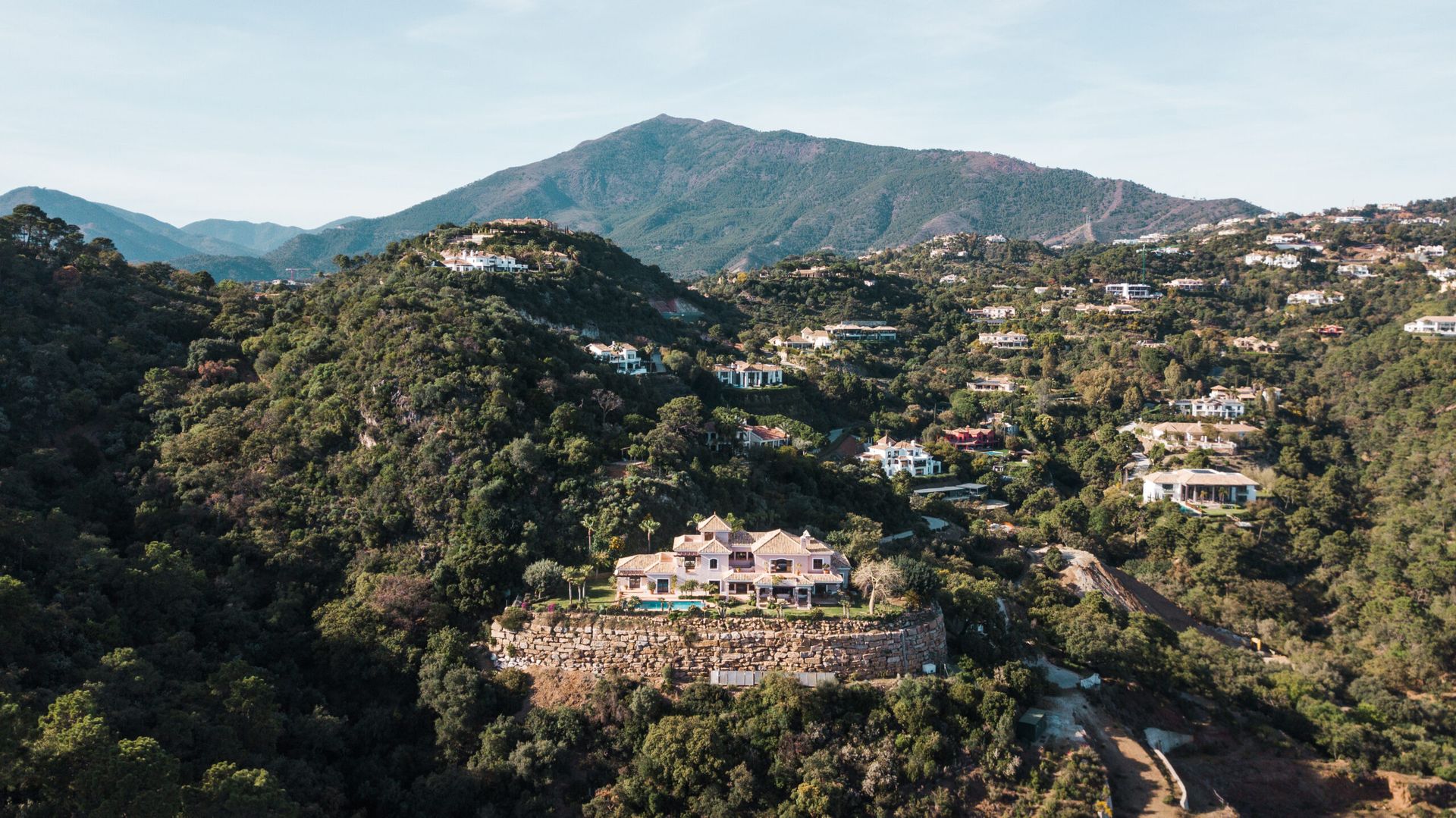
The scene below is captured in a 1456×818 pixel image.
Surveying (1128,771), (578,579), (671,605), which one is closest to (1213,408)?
(1128,771)

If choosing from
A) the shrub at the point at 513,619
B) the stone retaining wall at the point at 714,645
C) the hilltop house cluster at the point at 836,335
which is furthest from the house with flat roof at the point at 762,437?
the hilltop house cluster at the point at 836,335

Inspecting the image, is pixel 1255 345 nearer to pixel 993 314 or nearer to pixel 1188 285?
pixel 1188 285

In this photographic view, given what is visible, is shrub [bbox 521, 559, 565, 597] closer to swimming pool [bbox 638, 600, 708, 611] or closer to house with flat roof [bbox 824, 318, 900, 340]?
swimming pool [bbox 638, 600, 708, 611]

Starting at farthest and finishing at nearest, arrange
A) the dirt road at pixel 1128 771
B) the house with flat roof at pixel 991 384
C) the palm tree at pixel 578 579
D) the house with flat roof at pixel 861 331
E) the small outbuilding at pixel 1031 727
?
the house with flat roof at pixel 861 331, the house with flat roof at pixel 991 384, the palm tree at pixel 578 579, the small outbuilding at pixel 1031 727, the dirt road at pixel 1128 771

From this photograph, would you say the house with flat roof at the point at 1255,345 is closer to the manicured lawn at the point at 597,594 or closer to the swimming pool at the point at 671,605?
the swimming pool at the point at 671,605

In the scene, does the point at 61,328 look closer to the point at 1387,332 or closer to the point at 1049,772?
the point at 1049,772

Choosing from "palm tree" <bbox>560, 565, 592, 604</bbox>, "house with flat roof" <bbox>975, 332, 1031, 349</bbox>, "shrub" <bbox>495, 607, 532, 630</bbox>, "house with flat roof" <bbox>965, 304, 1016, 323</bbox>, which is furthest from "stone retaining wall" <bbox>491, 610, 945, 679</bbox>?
"house with flat roof" <bbox>965, 304, 1016, 323</bbox>
